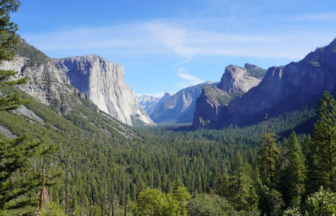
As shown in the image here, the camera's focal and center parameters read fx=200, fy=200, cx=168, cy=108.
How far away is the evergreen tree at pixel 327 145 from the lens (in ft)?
81.6

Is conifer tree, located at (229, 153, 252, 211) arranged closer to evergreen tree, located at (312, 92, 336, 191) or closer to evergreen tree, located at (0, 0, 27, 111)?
evergreen tree, located at (312, 92, 336, 191)

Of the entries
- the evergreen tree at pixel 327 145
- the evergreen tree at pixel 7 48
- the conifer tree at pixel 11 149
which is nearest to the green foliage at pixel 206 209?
the evergreen tree at pixel 327 145

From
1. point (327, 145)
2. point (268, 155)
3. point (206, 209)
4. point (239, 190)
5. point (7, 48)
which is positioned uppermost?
point (7, 48)

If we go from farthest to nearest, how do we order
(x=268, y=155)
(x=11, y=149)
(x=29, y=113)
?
(x=29, y=113) → (x=268, y=155) → (x=11, y=149)

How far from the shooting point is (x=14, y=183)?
14.9 meters

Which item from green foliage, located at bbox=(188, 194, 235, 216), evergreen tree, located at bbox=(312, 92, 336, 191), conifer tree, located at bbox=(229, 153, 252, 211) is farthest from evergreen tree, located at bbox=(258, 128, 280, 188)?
green foliage, located at bbox=(188, 194, 235, 216)

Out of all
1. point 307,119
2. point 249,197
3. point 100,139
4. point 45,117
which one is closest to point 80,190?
point 249,197

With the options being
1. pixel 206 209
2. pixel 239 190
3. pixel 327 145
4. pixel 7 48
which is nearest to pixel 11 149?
pixel 7 48

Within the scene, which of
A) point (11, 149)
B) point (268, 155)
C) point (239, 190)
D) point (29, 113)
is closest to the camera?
point (11, 149)

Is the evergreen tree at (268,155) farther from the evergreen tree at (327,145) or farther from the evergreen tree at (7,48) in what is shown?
the evergreen tree at (7,48)

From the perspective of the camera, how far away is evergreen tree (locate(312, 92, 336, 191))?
24859mm

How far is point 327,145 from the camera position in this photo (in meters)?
25.7

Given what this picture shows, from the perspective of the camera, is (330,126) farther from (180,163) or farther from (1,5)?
(180,163)

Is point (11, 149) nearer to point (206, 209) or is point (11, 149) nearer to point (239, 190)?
point (206, 209)
